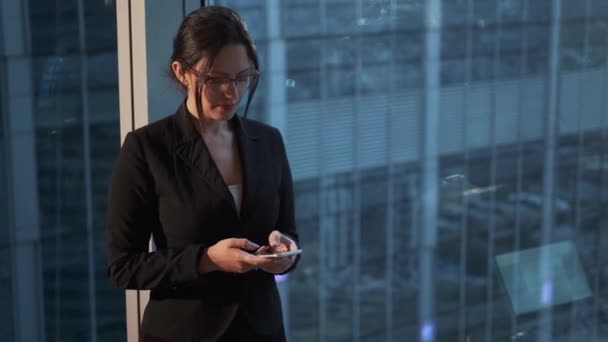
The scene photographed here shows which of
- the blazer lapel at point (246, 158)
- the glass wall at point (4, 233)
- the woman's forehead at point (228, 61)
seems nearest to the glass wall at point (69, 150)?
the glass wall at point (4, 233)

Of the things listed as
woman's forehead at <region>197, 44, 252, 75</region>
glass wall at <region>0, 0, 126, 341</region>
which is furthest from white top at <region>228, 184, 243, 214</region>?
glass wall at <region>0, 0, 126, 341</region>

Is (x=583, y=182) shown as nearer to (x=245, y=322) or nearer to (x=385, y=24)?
(x=385, y=24)

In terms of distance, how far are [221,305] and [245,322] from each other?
2.1 inches

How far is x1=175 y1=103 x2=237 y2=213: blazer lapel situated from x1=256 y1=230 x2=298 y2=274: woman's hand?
4.1 inches

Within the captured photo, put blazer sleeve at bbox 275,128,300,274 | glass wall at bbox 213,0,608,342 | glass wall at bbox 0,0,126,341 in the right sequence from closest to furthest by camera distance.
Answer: blazer sleeve at bbox 275,128,300,274 → glass wall at bbox 0,0,126,341 → glass wall at bbox 213,0,608,342

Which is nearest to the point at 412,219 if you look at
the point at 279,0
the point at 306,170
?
the point at 306,170

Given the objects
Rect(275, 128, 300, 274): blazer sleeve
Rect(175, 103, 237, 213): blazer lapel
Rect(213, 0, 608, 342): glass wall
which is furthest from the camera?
Rect(213, 0, 608, 342): glass wall

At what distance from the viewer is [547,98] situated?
291 centimetres

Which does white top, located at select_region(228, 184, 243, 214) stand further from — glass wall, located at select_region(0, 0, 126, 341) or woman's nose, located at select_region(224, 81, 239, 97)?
glass wall, located at select_region(0, 0, 126, 341)

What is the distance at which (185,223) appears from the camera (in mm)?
1511

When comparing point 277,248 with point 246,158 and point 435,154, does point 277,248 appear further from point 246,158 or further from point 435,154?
point 435,154

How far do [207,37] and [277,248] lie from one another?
1.26 feet

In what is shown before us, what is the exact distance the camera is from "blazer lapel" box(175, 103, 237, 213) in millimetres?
1532

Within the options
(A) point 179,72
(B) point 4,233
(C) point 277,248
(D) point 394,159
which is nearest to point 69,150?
(B) point 4,233
